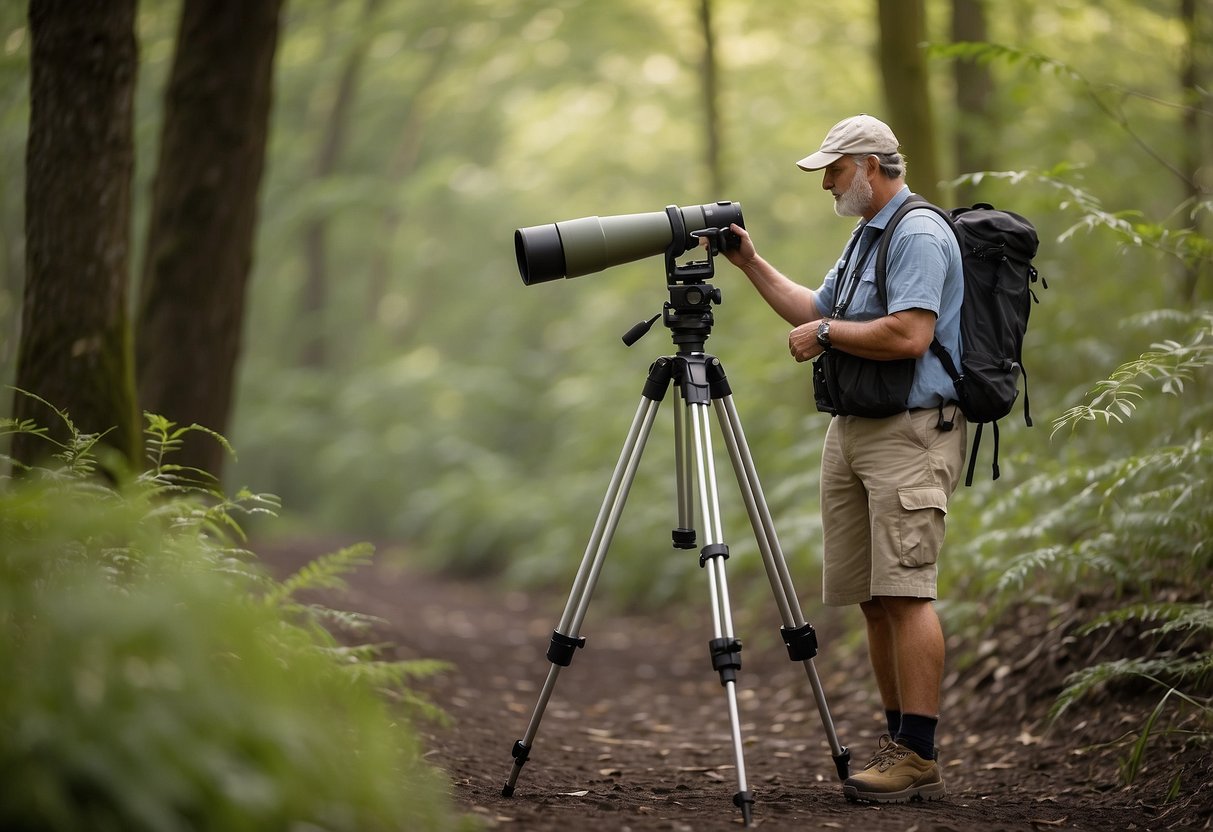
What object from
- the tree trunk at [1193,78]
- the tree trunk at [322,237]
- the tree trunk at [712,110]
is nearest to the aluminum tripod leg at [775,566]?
the tree trunk at [1193,78]

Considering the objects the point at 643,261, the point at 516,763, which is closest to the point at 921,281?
the point at 516,763

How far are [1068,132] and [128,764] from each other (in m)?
8.28

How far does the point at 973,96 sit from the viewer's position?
7.84m

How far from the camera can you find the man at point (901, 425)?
3307 mm

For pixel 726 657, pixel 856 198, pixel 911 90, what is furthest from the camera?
pixel 911 90

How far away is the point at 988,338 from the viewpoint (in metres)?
3.40

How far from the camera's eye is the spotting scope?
335 centimetres

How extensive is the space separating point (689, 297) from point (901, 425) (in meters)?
0.81

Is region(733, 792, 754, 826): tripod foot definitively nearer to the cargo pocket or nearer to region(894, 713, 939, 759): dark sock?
region(894, 713, 939, 759): dark sock

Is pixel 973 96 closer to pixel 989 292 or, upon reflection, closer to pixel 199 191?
pixel 989 292

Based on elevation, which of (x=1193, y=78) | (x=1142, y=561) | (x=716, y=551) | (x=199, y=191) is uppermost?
(x=1193, y=78)

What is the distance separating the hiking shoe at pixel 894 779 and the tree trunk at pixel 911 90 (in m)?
3.74

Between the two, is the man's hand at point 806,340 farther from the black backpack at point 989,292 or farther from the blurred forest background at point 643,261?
the blurred forest background at point 643,261

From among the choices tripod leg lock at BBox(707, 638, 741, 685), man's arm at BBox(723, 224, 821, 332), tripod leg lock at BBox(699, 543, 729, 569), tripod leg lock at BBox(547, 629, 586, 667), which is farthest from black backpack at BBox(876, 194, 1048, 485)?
tripod leg lock at BBox(547, 629, 586, 667)
